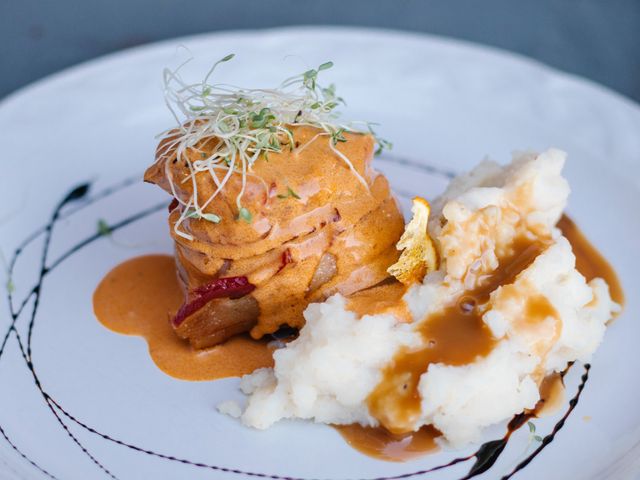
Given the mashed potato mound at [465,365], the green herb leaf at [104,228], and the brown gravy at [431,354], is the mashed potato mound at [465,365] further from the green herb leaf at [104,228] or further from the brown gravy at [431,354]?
the green herb leaf at [104,228]

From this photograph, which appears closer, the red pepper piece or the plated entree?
the plated entree

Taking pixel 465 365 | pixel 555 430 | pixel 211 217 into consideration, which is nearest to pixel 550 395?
pixel 555 430

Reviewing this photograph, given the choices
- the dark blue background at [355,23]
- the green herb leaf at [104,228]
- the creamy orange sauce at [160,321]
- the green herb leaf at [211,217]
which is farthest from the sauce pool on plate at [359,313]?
the dark blue background at [355,23]

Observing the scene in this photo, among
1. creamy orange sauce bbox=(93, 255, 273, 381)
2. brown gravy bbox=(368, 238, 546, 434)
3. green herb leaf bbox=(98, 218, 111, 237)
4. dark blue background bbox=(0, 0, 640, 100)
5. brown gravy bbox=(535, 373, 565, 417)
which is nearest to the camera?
brown gravy bbox=(368, 238, 546, 434)

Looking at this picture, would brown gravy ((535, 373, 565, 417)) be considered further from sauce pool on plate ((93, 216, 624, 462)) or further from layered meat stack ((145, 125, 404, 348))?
layered meat stack ((145, 125, 404, 348))

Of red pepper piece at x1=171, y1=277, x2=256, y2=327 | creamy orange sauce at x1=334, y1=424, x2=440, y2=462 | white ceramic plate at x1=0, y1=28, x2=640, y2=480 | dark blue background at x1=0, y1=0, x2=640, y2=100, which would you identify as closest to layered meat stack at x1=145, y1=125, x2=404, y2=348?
red pepper piece at x1=171, y1=277, x2=256, y2=327

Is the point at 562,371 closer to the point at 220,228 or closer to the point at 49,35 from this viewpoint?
the point at 220,228

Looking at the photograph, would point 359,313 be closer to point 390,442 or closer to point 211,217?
→ point 390,442
